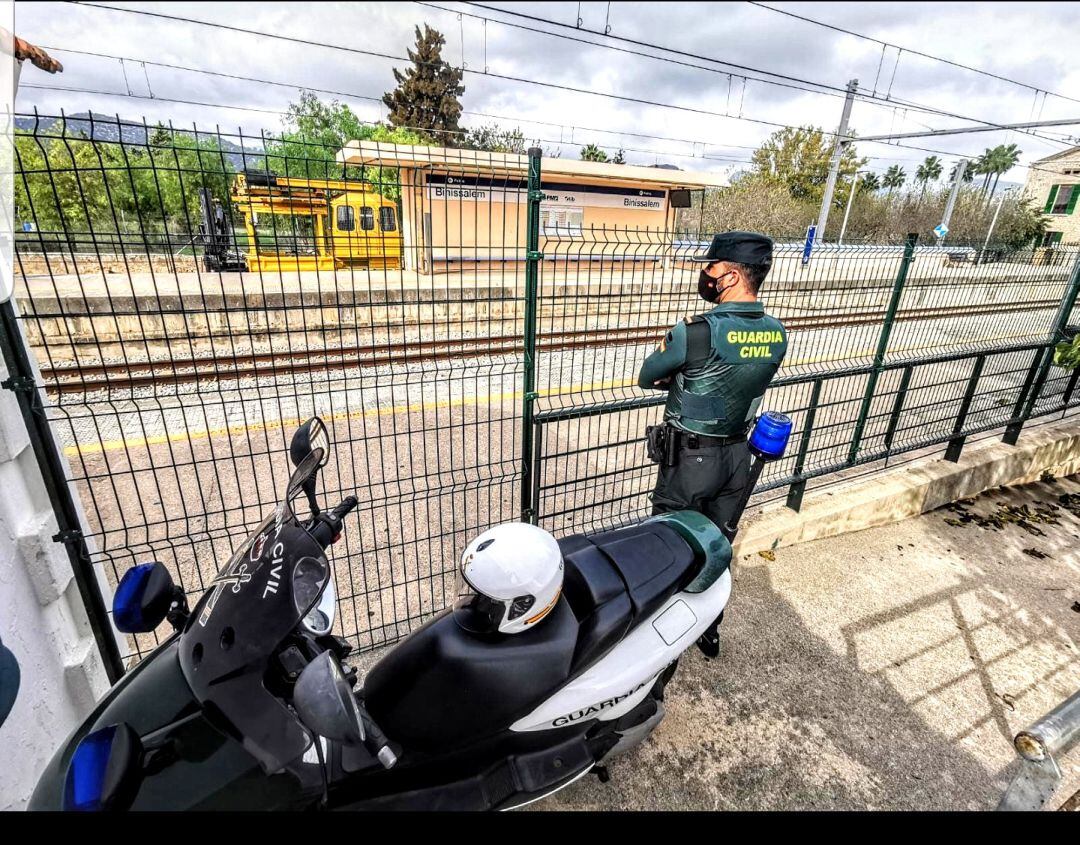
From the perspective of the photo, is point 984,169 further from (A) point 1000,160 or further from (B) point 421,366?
(B) point 421,366

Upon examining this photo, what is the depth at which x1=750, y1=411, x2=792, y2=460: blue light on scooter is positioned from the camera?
2.55 metres

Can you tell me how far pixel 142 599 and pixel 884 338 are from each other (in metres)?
4.59

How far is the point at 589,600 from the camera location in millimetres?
1853

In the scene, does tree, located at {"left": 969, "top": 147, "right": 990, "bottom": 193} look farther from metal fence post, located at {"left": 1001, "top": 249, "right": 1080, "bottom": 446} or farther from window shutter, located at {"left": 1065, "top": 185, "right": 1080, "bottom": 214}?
metal fence post, located at {"left": 1001, "top": 249, "right": 1080, "bottom": 446}

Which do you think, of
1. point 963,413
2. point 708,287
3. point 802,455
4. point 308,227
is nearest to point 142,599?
point 308,227

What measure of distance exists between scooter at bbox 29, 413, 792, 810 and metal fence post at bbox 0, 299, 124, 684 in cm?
78

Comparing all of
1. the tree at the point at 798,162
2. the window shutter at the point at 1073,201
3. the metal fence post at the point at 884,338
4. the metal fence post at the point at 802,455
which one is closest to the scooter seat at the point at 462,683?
the metal fence post at the point at 802,455

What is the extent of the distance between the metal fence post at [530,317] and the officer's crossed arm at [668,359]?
0.60m

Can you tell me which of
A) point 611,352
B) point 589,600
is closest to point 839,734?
point 589,600

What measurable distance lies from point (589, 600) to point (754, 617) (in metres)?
1.83

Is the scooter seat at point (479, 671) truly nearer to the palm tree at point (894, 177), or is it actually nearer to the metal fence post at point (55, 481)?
the metal fence post at point (55, 481)

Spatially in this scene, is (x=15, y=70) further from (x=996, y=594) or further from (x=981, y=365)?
(x=981, y=365)

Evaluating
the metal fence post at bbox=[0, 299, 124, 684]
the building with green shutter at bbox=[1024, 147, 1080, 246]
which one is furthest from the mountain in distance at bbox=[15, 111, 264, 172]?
the building with green shutter at bbox=[1024, 147, 1080, 246]

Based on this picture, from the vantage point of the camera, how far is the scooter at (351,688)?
1.28 m
